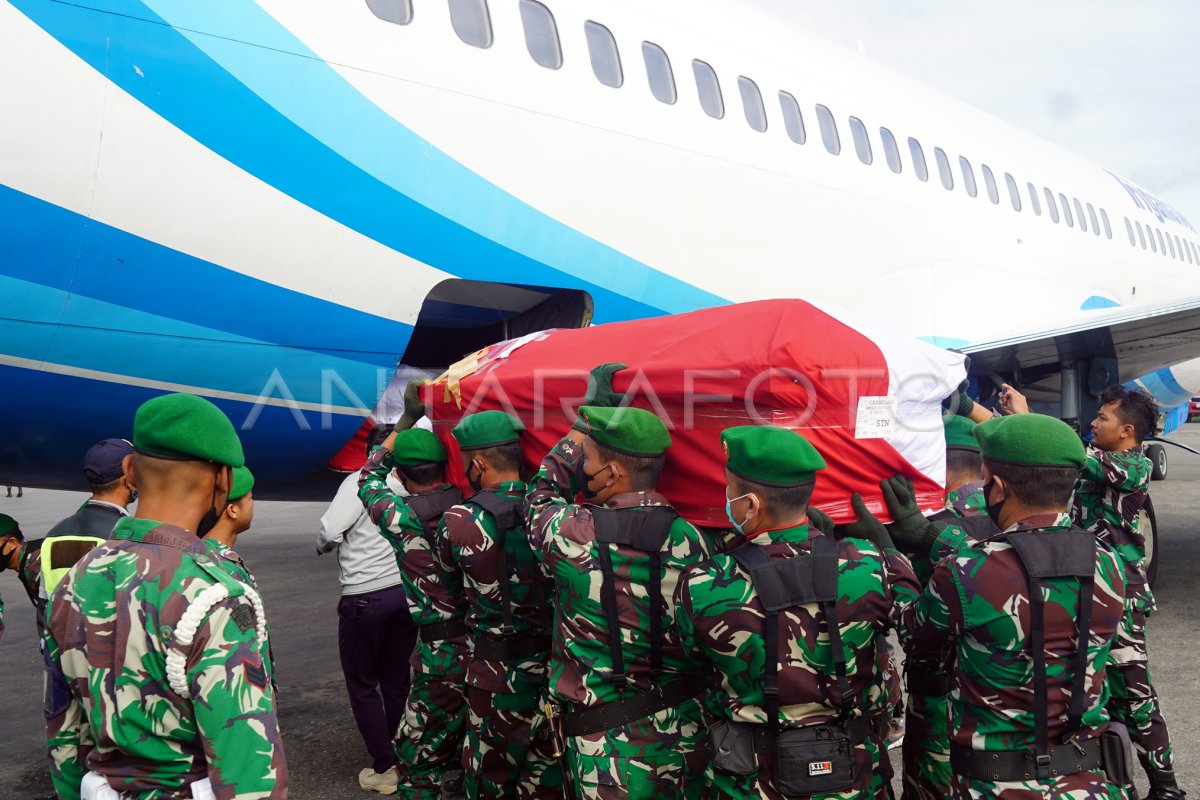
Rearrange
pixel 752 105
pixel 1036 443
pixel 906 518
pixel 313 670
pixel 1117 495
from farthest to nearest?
pixel 752 105 < pixel 313 670 < pixel 1117 495 < pixel 906 518 < pixel 1036 443

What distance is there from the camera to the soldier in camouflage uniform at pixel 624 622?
311cm

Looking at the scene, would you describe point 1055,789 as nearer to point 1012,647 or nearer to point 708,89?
point 1012,647

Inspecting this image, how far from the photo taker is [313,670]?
6.43 m

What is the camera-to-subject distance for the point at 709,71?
6359 millimetres

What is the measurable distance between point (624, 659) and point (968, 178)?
7.14 m

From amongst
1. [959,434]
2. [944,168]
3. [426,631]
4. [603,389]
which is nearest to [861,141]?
[944,168]

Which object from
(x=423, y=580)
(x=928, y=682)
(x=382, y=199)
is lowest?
(x=928, y=682)

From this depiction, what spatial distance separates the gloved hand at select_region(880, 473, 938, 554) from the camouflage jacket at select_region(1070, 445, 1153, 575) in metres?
2.27

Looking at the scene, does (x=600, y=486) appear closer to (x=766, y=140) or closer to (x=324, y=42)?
(x=324, y=42)

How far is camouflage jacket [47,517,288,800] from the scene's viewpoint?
196cm

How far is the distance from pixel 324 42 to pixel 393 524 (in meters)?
2.22

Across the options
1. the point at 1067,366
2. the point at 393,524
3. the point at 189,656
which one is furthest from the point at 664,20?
the point at 189,656

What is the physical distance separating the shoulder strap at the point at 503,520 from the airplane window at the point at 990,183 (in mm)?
7054

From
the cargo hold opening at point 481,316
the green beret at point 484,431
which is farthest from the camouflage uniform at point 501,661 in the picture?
the cargo hold opening at point 481,316
